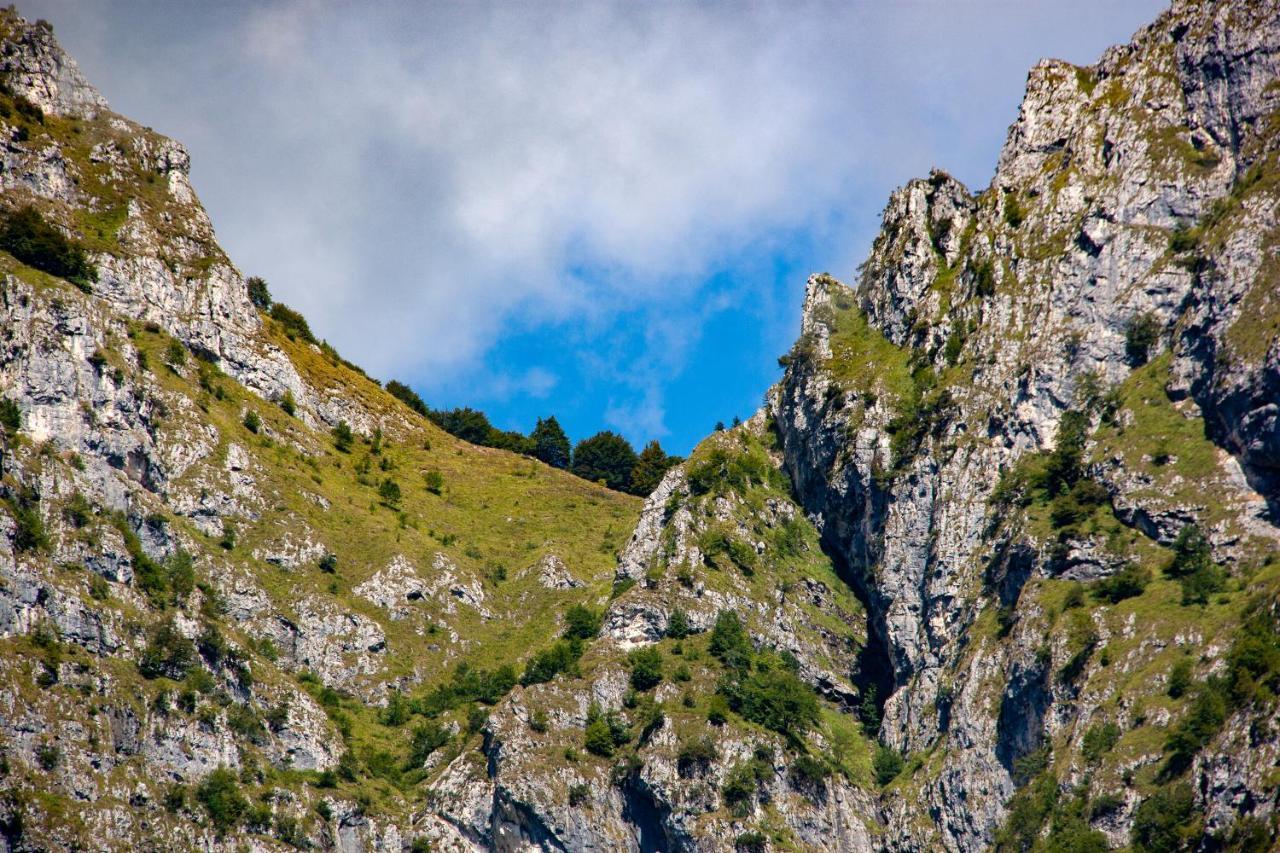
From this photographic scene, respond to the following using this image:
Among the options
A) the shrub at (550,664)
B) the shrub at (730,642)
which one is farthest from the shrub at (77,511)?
the shrub at (730,642)

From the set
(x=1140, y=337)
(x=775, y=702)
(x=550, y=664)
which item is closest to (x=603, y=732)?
(x=550, y=664)

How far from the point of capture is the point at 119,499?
142 m

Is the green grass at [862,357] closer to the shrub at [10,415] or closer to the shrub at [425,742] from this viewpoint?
the shrub at [425,742]

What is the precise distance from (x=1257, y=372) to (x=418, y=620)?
296ft

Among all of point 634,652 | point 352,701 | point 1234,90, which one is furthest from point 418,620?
point 1234,90

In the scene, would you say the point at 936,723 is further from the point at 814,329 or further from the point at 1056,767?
the point at 814,329

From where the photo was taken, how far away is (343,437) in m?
192

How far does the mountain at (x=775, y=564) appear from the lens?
115938mm

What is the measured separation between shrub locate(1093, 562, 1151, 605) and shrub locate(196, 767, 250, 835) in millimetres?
75915

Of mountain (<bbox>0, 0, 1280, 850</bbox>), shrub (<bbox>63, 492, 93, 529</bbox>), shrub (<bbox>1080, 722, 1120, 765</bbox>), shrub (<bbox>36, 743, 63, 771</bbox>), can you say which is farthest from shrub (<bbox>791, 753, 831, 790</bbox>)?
shrub (<bbox>63, 492, 93, 529</bbox>)

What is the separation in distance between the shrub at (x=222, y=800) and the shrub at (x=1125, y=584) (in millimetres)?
75915

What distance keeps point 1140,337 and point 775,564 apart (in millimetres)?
45565

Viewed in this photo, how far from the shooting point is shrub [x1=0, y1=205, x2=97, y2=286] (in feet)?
523

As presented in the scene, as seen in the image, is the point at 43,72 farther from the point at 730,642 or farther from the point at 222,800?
the point at 730,642
